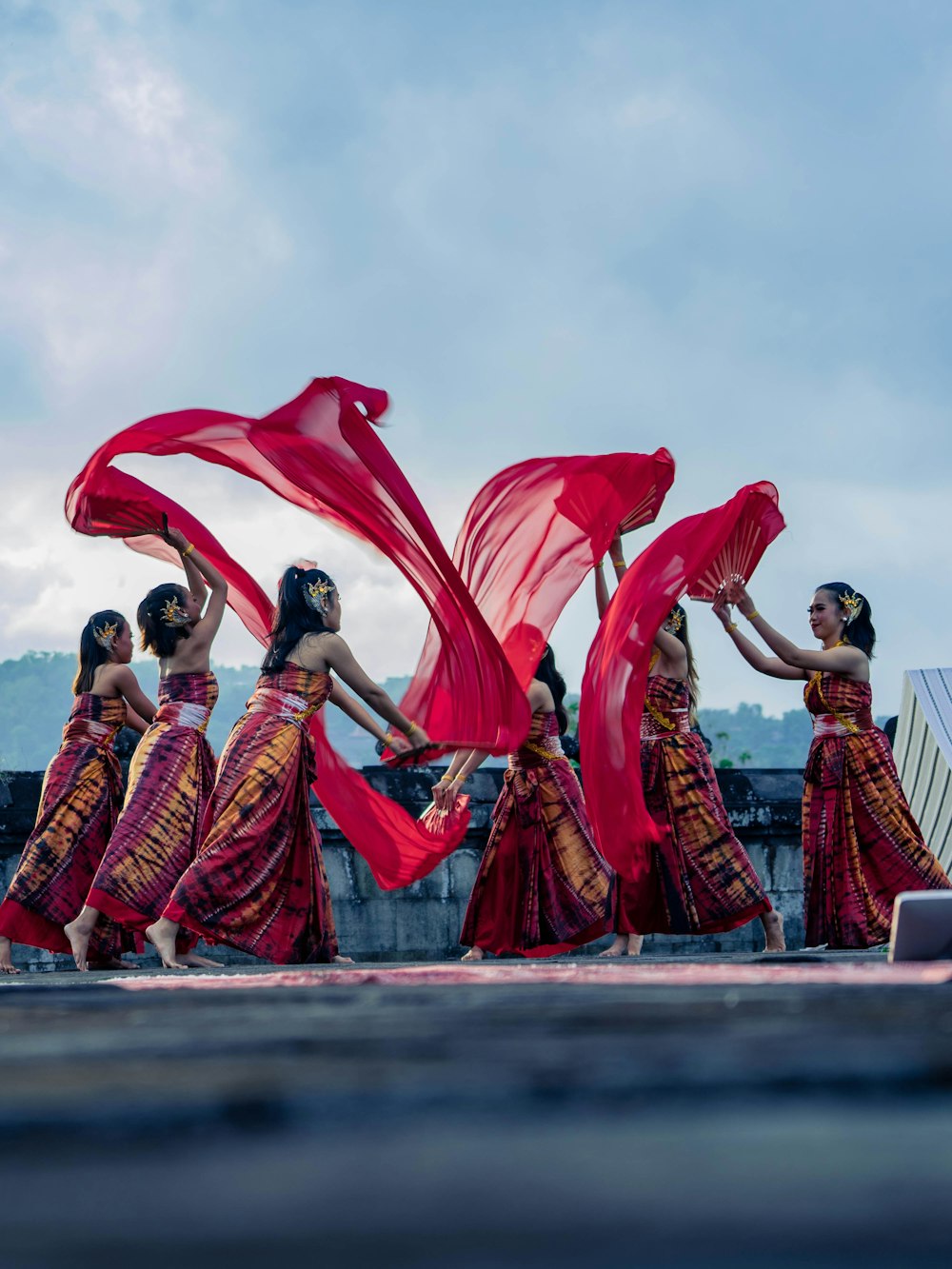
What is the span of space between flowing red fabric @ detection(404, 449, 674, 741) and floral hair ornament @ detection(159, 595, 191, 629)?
133 cm

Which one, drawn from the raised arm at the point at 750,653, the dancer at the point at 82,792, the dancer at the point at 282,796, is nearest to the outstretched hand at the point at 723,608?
the raised arm at the point at 750,653

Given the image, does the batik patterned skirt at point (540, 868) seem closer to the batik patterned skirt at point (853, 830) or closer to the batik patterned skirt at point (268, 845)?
the batik patterned skirt at point (853, 830)

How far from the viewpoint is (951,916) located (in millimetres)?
2590

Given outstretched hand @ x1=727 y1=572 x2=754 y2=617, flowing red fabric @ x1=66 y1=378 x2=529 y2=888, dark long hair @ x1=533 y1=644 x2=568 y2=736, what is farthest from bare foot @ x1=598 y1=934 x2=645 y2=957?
outstretched hand @ x1=727 y1=572 x2=754 y2=617

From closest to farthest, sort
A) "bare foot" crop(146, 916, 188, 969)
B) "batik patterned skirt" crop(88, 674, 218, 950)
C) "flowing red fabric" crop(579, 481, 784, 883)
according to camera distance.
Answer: "bare foot" crop(146, 916, 188, 969) < "batik patterned skirt" crop(88, 674, 218, 950) < "flowing red fabric" crop(579, 481, 784, 883)

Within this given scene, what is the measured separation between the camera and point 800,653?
7391 millimetres

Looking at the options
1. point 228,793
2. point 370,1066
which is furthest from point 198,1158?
point 228,793

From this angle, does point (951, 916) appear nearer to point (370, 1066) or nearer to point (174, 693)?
point (370, 1066)

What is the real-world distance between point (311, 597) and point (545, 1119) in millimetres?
5723

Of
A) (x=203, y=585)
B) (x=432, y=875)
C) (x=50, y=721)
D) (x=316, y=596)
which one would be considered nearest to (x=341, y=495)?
(x=316, y=596)

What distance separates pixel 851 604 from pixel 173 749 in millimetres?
3555

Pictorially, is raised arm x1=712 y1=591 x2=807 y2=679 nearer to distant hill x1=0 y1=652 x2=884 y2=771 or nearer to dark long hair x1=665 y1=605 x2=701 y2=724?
dark long hair x1=665 y1=605 x2=701 y2=724

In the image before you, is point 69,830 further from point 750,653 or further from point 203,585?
point 750,653

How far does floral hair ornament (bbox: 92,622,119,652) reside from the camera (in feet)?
24.3
